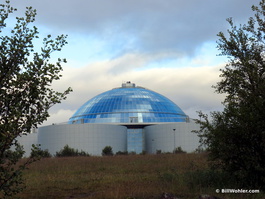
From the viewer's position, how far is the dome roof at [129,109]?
329ft

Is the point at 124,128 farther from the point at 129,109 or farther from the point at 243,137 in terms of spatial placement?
the point at 243,137

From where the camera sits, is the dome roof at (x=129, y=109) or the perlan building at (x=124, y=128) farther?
the dome roof at (x=129, y=109)

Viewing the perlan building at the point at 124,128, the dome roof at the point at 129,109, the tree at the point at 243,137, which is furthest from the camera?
the dome roof at the point at 129,109

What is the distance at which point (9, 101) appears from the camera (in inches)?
324

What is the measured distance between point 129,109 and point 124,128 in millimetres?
→ 7829

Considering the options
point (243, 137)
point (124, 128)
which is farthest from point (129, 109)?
point (243, 137)

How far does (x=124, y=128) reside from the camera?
97375 millimetres

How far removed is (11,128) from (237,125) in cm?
964

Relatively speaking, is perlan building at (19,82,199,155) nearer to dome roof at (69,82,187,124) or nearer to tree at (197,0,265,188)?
dome roof at (69,82,187,124)

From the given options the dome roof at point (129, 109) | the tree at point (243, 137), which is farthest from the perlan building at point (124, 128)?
the tree at point (243, 137)

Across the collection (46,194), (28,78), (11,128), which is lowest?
(46,194)

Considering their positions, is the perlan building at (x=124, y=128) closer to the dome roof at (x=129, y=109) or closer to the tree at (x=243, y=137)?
the dome roof at (x=129, y=109)

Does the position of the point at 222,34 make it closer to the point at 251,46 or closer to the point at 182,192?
the point at 251,46

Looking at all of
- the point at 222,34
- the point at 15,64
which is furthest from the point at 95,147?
the point at 15,64
